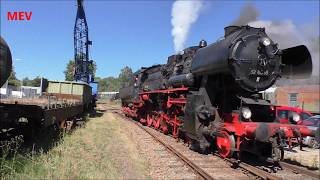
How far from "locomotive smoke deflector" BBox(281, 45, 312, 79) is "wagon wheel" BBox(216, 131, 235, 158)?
112 inches

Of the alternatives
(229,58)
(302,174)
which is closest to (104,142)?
(229,58)

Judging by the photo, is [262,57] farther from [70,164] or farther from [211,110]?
[70,164]

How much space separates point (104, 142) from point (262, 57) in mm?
6696

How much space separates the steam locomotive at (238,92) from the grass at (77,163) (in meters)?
2.39

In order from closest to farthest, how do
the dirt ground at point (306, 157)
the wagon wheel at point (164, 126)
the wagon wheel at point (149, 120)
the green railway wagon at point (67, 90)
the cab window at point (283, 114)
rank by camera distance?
the cab window at point (283, 114) < the dirt ground at point (306, 157) < the wagon wheel at point (164, 126) < the wagon wheel at point (149, 120) < the green railway wagon at point (67, 90)

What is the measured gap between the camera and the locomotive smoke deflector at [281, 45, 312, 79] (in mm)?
11523

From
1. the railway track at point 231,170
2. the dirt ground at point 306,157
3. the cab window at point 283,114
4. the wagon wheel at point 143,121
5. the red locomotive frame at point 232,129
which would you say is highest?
the cab window at point 283,114

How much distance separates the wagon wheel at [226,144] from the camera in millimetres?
10383

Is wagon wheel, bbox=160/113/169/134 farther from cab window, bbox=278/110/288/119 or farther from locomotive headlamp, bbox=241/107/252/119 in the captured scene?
locomotive headlamp, bbox=241/107/252/119

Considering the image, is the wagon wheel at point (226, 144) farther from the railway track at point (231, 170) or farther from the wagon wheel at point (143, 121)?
the wagon wheel at point (143, 121)

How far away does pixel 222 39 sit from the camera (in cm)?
1168

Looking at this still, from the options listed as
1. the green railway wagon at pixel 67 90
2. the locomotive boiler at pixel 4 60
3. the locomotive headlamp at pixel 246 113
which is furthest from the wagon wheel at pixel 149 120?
the locomotive boiler at pixel 4 60

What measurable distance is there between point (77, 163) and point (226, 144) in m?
4.15

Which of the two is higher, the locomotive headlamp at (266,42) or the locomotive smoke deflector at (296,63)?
the locomotive headlamp at (266,42)
